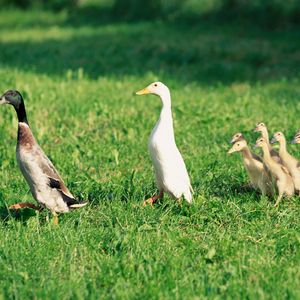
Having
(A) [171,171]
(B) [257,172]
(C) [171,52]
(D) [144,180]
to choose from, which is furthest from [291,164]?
(C) [171,52]

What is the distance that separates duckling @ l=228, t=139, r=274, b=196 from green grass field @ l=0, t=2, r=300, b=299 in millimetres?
143

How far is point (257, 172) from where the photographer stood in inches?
318

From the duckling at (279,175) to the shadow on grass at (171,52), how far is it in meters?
8.87

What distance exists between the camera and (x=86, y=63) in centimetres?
1933

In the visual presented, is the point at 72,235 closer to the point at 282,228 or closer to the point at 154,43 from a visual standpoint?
the point at 282,228

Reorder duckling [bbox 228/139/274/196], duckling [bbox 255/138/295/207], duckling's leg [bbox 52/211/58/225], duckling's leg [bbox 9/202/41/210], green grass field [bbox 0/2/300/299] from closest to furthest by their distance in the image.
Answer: green grass field [bbox 0/2/300/299]
duckling's leg [bbox 52/211/58/225]
duckling's leg [bbox 9/202/41/210]
duckling [bbox 255/138/295/207]
duckling [bbox 228/139/274/196]

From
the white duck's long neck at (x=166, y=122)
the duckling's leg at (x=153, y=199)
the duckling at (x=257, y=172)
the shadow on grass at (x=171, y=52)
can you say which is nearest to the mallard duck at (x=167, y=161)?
the white duck's long neck at (x=166, y=122)

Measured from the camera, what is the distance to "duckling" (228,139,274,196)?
26.0ft

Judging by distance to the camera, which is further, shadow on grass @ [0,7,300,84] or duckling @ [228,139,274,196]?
shadow on grass @ [0,7,300,84]

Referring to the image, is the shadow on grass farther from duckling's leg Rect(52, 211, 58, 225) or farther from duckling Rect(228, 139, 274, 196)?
duckling's leg Rect(52, 211, 58, 225)

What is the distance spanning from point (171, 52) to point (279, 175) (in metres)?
12.8

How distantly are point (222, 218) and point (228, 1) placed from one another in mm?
19145

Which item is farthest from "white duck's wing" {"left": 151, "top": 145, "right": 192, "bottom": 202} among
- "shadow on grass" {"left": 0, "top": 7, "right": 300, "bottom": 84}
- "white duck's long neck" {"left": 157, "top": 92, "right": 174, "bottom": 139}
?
"shadow on grass" {"left": 0, "top": 7, "right": 300, "bottom": 84}

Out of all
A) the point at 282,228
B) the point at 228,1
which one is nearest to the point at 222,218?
the point at 282,228
